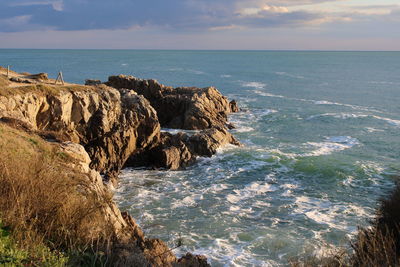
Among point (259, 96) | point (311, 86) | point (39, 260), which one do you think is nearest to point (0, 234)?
point (39, 260)

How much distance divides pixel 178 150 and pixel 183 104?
15.5 m

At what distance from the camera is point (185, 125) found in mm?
41250

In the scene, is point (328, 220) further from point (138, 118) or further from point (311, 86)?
point (311, 86)

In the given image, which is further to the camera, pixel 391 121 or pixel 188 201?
pixel 391 121

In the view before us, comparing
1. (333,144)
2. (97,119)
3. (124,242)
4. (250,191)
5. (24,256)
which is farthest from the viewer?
(333,144)

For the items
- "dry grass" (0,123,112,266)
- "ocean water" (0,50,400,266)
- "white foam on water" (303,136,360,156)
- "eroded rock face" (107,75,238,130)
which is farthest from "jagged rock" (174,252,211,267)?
"eroded rock face" (107,75,238,130)

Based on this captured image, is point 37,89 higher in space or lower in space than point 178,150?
higher

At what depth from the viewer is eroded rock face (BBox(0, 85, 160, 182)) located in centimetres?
2564

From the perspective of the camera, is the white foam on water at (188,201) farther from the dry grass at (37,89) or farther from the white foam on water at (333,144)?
the white foam on water at (333,144)

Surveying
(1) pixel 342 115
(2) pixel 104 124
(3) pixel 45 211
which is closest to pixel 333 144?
(1) pixel 342 115

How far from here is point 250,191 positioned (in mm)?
24516

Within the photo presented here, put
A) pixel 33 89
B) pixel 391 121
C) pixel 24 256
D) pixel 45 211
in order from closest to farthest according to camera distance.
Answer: pixel 24 256, pixel 45 211, pixel 33 89, pixel 391 121

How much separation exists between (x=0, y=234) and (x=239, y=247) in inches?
447

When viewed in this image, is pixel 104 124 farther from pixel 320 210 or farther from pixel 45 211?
pixel 45 211
